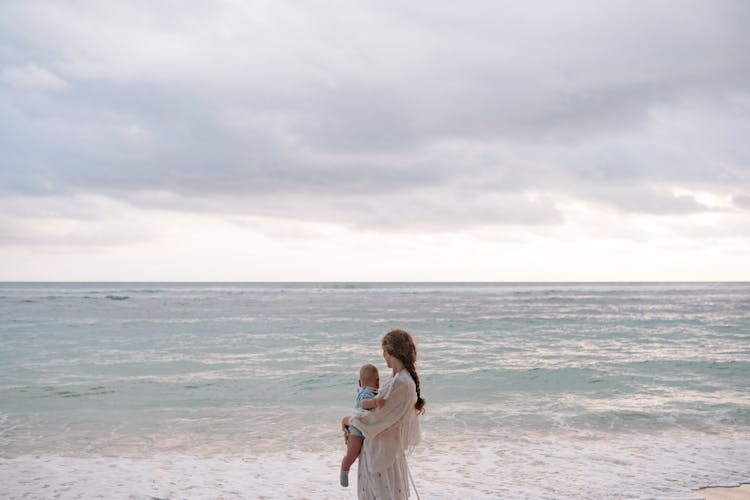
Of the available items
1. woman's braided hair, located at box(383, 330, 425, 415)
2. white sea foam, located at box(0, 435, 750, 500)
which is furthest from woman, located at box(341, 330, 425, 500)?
white sea foam, located at box(0, 435, 750, 500)

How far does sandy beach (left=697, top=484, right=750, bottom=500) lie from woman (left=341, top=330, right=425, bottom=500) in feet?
13.0

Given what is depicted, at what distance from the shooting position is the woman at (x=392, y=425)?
374 cm

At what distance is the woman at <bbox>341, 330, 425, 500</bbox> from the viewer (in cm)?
374

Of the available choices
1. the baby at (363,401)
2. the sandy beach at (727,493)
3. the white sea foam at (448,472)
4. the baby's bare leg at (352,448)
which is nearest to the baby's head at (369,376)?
the baby at (363,401)

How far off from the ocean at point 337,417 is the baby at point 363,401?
2.51 m

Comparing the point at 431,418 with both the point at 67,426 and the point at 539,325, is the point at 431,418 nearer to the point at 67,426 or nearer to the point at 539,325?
the point at 67,426

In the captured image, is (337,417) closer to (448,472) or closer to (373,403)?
(448,472)

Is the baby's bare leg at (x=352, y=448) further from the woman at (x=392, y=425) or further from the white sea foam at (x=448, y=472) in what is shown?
the white sea foam at (x=448, y=472)

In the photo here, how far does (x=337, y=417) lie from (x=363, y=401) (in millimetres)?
6402

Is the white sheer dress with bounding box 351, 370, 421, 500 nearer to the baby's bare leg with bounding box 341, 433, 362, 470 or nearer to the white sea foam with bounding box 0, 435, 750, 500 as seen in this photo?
the baby's bare leg with bounding box 341, 433, 362, 470

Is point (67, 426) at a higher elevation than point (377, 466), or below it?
below

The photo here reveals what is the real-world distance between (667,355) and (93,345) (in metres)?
19.1

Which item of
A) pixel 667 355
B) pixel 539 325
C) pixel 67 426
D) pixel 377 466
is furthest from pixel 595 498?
pixel 539 325

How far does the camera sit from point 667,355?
17391mm
